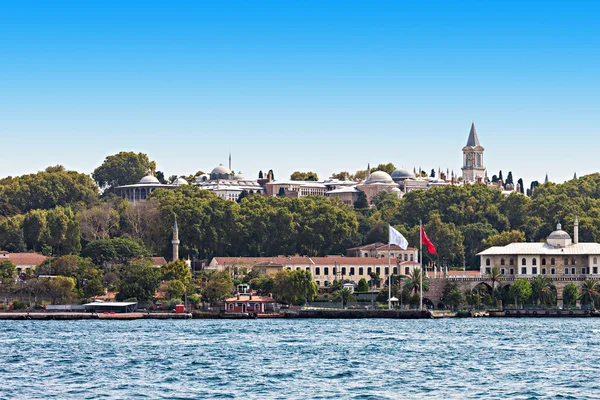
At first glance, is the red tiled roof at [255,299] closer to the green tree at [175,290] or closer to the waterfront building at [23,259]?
the green tree at [175,290]

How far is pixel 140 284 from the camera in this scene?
94.6 m

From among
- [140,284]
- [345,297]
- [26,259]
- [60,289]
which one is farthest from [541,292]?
[26,259]

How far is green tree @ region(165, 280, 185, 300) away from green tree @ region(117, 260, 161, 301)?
98 centimetres

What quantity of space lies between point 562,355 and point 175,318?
34.4 metres

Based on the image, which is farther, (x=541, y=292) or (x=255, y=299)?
(x=541, y=292)

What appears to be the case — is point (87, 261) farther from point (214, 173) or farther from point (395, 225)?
point (214, 173)

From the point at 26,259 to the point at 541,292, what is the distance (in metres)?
39.0

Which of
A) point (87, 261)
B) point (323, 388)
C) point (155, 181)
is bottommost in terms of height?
point (323, 388)

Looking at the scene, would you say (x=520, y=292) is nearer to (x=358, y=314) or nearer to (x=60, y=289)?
(x=358, y=314)

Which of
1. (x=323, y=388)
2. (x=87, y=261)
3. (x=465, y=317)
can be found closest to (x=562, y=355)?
(x=323, y=388)

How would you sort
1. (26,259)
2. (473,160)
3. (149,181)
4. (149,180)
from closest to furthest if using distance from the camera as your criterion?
(26,259)
(149,181)
(149,180)
(473,160)

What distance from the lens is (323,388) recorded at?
4691cm

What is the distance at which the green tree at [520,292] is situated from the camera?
94.1 m

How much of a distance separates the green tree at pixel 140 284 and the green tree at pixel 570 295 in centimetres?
2682
